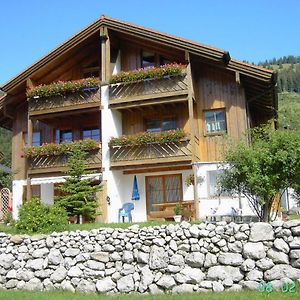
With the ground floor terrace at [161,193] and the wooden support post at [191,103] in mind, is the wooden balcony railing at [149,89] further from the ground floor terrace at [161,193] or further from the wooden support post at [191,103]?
the ground floor terrace at [161,193]

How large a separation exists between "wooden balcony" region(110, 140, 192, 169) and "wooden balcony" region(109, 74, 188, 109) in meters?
2.34

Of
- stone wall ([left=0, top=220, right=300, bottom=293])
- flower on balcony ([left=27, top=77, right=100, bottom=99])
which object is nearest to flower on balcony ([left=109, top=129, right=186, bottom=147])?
flower on balcony ([left=27, top=77, right=100, bottom=99])

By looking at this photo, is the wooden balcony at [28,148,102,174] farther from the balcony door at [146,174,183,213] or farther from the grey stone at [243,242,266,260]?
the grey stone at [243,242,266,260]

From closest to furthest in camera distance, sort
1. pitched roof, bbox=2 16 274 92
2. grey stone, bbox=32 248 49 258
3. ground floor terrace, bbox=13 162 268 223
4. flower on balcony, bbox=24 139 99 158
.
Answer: grey stone, bbox=32 248 49 258 → ground floor terrace, bbox=13 162 268 223 → pitched roof, bbox=2 16 274 92 → flower on balcony, bbox=24 139 99 158

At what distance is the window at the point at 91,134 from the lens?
26.8 meters

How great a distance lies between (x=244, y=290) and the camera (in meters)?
12.2

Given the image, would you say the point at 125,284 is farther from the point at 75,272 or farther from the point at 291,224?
the point at 291,224

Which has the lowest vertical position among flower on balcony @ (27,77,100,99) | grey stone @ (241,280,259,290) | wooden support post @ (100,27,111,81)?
grey stone @ (241,280,259,290)

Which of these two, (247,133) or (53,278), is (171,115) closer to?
(247,133)

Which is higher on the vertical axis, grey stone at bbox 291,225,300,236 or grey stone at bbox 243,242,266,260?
grey stone at bbox 291,225,300,236

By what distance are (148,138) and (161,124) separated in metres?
2.49

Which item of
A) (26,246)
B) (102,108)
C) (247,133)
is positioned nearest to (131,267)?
(26,246)

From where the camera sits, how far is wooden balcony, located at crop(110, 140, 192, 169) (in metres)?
22.4

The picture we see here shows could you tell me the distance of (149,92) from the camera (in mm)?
23594
